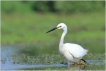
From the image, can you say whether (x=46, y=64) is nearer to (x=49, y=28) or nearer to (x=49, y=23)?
(x=49, y=28)

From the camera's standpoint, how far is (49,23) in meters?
26.4

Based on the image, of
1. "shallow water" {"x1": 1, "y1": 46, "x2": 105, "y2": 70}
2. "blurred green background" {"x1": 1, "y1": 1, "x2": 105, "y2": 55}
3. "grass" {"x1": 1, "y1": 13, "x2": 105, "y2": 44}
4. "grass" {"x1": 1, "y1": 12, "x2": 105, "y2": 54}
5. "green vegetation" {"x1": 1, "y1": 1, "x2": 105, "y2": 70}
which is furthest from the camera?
"grass" {"x1": 1, "y1": 13, "x2": 105, "y2": 44}

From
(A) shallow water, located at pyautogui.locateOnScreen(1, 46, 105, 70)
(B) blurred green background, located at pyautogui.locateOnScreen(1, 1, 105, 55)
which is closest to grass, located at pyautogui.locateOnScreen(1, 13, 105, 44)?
(B) blurred green background, located at pyautogui.locateOnScreen(1, 1, 105, 55)

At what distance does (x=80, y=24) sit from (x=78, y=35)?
264cm

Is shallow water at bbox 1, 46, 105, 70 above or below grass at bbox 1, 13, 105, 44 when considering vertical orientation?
below

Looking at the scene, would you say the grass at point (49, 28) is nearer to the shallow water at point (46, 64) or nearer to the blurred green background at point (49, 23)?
the blurred green background at point (49, 23)

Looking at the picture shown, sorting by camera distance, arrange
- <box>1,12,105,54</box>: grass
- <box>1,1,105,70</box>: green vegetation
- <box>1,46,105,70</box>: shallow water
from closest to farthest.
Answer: <box>1,46,105,70</box>: shallow water < <box>1,1,105,70</box>: green vegetation < <box>1,12,105,54</box>: grass

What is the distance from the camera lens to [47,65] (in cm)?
1312

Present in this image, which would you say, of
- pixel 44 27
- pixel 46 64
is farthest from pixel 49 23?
pixel 46 64

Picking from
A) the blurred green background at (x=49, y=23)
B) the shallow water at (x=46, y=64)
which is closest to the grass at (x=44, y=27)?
the blurred green background at (x=49, y=23)

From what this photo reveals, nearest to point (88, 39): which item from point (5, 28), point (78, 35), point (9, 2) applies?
point (78, 35)

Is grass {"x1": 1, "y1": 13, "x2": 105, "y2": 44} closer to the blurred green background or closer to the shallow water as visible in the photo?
the blurred green background

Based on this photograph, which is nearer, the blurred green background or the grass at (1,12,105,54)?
the blurred green background

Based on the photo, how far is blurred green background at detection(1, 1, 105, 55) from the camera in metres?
21.3
